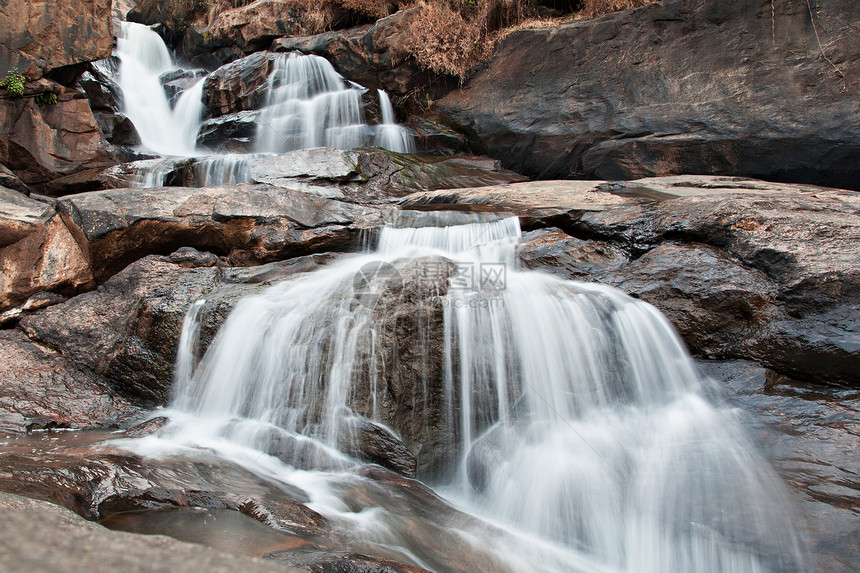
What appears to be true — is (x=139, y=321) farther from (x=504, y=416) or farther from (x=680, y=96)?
(x=680, y=96)

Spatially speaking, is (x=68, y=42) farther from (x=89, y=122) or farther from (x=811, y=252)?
(x=811, y=252)

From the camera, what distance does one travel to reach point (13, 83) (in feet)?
21.5

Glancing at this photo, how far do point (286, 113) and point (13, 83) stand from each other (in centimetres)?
420

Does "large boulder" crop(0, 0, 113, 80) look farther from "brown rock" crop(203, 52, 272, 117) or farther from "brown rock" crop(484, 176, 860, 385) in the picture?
"brown rock" crop(484, 176, 860, 385)

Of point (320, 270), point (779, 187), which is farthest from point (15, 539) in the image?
point (779, 187)

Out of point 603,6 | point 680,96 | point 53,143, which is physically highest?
point 603,6

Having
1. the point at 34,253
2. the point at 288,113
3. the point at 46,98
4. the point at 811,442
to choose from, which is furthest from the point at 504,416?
the point at 288,113

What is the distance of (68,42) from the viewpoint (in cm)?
705

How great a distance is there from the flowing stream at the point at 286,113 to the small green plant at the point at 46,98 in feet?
6.35

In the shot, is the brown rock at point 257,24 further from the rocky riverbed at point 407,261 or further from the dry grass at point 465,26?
the dry grass at point 465,26

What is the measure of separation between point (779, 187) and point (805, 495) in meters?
4.35

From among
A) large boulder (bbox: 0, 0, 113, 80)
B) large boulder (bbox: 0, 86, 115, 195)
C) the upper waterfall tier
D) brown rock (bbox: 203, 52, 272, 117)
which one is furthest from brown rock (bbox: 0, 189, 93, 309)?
brown rock (bbox: 203, 52, 272, 117)

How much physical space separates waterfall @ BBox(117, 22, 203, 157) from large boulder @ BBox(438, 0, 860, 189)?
541 centimetres

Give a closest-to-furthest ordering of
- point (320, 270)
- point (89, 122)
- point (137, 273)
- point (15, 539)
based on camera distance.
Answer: point (15, 539) → point (137, 273) → point (320, 270) → point (89, 122)
